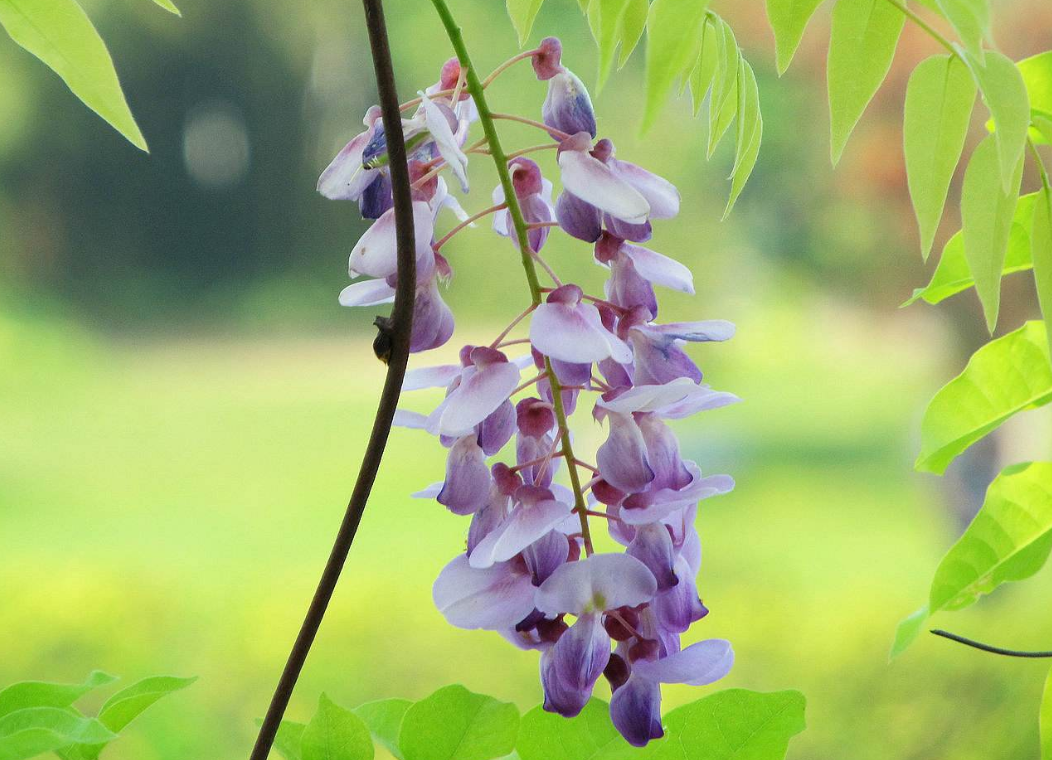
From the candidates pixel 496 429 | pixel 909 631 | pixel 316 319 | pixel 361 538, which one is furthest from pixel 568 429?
pixel 316 319

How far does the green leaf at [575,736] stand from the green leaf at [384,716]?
3 centimetres

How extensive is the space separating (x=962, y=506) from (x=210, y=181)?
101 inches

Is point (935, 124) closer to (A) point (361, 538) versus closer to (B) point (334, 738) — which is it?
(B) point (334, 738)

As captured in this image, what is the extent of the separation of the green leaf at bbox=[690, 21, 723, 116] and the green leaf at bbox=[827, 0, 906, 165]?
35 millimetres

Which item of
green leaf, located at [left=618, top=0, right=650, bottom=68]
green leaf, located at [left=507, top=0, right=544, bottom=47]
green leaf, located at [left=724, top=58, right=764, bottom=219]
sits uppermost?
green leaf, located at [left=507, top=0, right=544, bottom=47]

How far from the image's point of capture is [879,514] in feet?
12.9

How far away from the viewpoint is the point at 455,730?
0.20m

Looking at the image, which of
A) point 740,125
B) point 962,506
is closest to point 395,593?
point 962,506

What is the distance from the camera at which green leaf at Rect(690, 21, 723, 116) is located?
9.3 inches

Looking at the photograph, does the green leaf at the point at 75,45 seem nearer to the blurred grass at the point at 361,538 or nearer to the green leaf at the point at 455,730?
the green leaf at the point at 455,730

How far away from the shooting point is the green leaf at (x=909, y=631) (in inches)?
11.1

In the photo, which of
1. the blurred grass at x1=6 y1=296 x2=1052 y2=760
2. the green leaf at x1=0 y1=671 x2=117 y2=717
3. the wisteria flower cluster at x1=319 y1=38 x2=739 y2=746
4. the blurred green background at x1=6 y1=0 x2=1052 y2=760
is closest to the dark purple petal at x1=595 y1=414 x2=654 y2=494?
the wisteria flower cluster at x1=319 y1=38 x2=739 y2=746

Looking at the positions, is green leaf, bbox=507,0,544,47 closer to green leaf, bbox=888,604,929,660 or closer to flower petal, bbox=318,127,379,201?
flower petal, bbox=318,127,379,201

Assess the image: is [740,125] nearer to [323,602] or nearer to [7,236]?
[323,602]
